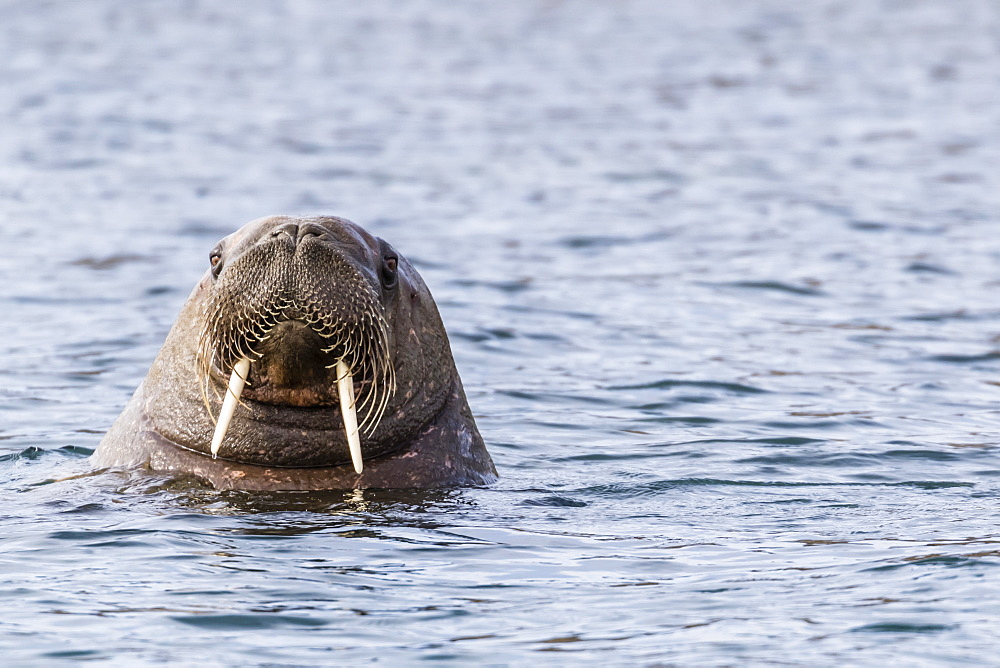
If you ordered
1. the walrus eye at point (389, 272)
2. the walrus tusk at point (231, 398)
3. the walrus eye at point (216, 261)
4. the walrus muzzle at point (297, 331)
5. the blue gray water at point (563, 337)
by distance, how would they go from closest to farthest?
the blue gray water at point (563, 337) < the walrus muzzle at point (297, 331) < the walrus tusk at point (231, 398) < the walrus eye at point (216, 261) < the walrus eye at point (389, 272)

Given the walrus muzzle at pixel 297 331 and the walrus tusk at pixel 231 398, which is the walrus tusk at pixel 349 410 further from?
the walrus tusk at pixel 231 398

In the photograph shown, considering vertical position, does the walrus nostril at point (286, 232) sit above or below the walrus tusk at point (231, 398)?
above

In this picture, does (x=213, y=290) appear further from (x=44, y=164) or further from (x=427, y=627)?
(x=44, y=164)

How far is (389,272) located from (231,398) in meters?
0.95

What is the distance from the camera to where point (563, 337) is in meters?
13.1

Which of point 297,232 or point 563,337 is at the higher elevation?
point 297,232

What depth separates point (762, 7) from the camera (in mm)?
39594

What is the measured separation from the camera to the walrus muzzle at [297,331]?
676cm

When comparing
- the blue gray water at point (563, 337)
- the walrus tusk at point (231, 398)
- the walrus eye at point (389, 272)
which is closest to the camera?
the blue gray water at point (563, 337)

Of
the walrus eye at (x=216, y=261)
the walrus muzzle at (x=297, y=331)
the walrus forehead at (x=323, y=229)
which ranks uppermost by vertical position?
the walrus forehead at (x=323, y=229)

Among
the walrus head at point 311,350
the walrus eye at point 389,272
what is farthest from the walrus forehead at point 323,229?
the walrus eye at point 389,272

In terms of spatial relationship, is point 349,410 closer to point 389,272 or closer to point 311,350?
point 311,350

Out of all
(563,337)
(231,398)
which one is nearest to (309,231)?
(231,398)

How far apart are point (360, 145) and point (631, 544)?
A: 1583 centimetres
